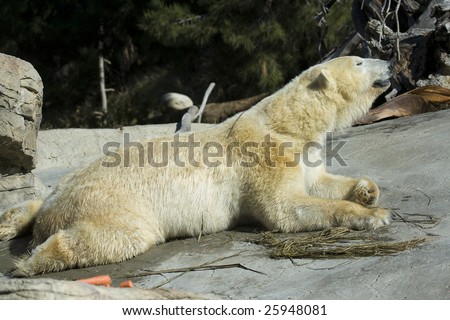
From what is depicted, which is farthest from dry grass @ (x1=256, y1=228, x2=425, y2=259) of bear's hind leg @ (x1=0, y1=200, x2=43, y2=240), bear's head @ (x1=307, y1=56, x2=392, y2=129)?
bear's hind leg @ (x1=0, y1=200, x2=43, y2=240)

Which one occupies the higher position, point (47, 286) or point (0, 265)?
point (47, 286)

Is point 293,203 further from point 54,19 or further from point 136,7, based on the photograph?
point 54,19

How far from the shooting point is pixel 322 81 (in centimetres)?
502

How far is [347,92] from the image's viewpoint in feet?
16.6

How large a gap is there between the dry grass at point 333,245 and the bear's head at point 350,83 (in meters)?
1.08

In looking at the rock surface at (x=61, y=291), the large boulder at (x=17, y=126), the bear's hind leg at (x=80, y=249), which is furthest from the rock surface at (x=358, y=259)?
the large boulder at (x=17, y=126)

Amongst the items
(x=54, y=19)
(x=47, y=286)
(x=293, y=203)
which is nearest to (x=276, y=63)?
(x=54, y=19)

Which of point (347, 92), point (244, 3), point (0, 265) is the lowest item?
point (0, 265)

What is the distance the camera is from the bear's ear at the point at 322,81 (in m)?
4.99

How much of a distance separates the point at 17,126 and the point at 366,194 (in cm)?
279

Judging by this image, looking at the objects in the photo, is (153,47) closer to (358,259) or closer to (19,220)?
(19,220)

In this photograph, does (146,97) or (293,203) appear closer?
(293,203)

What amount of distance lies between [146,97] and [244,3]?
147 inches

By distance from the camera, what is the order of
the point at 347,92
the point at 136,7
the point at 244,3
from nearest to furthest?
1. the point at 347,92
2. the point at 244,3
3. the point at 136,7
